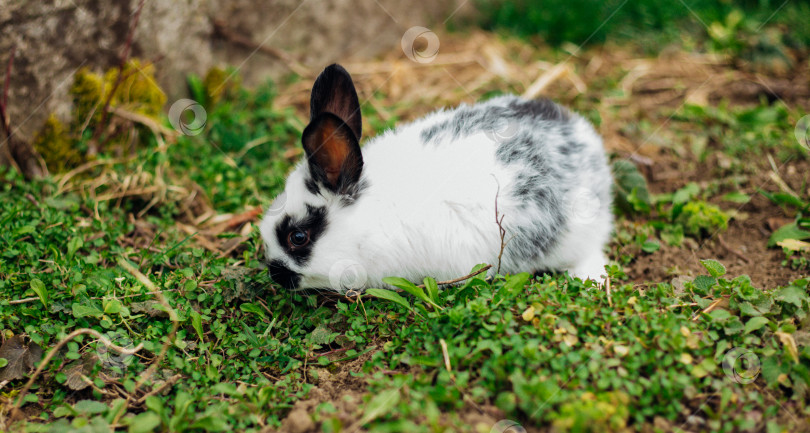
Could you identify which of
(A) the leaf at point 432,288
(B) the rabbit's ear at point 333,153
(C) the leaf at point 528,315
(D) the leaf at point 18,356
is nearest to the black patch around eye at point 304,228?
(B) the rabbit's ear at point 333,153

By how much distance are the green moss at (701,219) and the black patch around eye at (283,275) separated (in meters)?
2.63

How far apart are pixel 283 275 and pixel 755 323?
2.32m

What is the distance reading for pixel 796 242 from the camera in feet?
12.0

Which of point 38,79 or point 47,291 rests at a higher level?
point 38,79

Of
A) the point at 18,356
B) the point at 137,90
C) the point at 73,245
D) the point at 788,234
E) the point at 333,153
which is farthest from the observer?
the point at 137,90

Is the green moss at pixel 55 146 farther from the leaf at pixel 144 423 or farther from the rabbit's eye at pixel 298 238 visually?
the leaf at pixel 144 423

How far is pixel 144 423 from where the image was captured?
7.92 feet

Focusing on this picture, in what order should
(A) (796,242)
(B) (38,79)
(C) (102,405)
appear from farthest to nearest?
1. (B) (38,79)
2. (A) (796,242)
3. (C) (102,405)

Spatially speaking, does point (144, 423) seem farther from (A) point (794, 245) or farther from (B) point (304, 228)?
(A) point (794, 245)

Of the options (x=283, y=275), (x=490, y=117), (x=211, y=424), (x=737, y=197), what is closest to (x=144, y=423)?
(x=211, y=424)

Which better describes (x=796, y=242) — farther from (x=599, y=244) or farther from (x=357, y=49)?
(x=357, y=49)

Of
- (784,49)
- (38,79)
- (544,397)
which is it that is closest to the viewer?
(544,397)

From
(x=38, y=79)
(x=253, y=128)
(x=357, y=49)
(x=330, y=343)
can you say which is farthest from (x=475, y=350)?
(x=357, y=49)

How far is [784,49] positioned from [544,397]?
18.0ft
